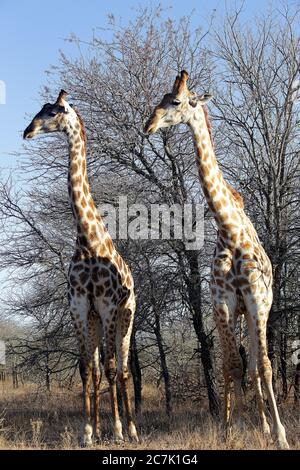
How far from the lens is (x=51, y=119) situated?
9.13m

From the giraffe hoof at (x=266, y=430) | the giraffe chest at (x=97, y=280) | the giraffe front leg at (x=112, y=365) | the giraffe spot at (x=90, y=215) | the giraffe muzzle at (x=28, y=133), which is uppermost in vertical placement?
the giraffe muzzle at (x=28, y=133)

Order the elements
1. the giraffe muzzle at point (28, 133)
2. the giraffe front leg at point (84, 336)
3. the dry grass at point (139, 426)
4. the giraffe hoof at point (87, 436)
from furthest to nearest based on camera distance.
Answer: the giraffe muzzle at point (28, 133) → the giraffe front leg at point (84, 336) → the giraffe hoof at point (87, 436) → the dry grass at point (139, 426)

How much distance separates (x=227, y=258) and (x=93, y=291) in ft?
6.09

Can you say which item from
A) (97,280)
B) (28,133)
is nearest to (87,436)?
(97,280)

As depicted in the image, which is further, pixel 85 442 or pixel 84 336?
pixel 84 336

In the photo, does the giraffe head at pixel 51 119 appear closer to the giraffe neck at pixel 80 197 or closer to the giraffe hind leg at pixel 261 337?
the giraffe neck at pixel 80 197

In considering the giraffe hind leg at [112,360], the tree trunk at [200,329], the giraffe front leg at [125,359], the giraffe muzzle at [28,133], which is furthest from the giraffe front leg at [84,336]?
the tree trunk at [200,329]

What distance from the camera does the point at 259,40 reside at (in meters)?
13.2

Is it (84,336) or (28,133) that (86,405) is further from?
(28,133)

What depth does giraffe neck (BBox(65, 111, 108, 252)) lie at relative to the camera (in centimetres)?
902

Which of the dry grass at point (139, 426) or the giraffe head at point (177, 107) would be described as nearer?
the dry grass at point (139, 426)

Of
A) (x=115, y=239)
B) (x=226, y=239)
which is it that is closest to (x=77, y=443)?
(x=226, y=239)

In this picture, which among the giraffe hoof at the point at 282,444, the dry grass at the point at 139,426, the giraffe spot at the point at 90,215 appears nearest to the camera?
the giraffe hoof at the point at 282,444

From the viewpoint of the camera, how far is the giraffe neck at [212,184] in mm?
8445
